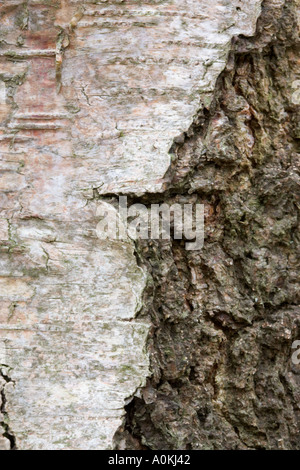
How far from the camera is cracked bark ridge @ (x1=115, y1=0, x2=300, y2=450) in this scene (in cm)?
122

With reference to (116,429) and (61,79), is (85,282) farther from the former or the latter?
(61,79)

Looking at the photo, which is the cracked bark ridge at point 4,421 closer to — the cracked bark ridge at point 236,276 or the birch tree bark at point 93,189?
the birch tree bark at point 93,189

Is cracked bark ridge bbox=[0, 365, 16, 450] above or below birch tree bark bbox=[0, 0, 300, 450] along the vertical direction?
below

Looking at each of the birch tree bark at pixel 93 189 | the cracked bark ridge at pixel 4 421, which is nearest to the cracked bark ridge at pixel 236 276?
the birch tree bark at pixel 93 189

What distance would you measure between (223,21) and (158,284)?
0.65 meters

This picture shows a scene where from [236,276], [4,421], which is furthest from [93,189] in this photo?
[4,421]

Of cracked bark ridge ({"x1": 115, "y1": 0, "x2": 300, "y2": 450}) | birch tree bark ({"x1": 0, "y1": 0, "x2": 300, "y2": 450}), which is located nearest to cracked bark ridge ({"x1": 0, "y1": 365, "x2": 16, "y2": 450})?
birch tree bark ({"x1": 0, "y1": 0, "x2": 300, "y2": 450})

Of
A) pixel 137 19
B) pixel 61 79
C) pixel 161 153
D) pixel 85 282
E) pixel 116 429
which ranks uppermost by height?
pixel 137 19

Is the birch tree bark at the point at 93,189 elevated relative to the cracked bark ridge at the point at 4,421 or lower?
elevated

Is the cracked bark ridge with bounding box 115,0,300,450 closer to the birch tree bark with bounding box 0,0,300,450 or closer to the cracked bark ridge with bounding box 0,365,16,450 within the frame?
the birch tree bark with bounding box 0,0,300,450

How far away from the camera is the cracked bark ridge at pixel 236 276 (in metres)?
1.22

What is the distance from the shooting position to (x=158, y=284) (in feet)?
3.99

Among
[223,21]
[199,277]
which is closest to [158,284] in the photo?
[199,277]

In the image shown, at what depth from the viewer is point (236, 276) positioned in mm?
1307
